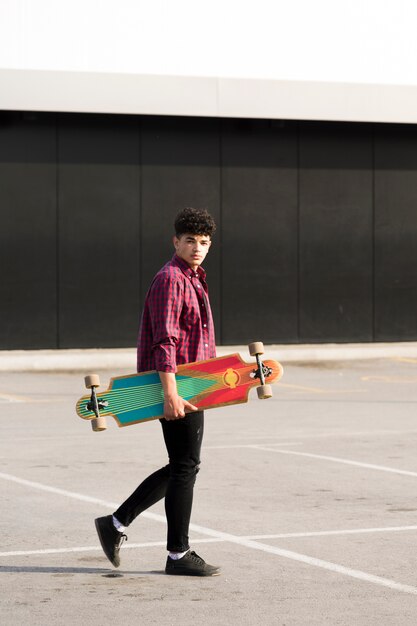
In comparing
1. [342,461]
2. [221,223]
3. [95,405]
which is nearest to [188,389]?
[95,405]

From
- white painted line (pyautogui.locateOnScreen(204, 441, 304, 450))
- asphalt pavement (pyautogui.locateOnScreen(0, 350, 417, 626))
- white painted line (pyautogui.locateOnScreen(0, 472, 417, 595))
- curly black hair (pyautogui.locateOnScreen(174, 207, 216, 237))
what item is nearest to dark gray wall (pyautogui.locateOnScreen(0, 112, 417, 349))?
asphalt pavement (pyautogui.locateOnScreen(0, 350, 417, 626))

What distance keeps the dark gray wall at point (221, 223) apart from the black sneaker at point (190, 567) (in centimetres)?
1806

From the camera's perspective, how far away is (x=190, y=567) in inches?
303

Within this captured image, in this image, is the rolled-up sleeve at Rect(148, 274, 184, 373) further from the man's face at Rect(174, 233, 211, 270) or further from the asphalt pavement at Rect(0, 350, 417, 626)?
the asphalt pavement at Rect(0, 350, 417, 626)

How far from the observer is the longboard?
771cm

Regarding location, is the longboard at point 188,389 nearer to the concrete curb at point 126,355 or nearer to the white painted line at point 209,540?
the white painted line at point 209,540

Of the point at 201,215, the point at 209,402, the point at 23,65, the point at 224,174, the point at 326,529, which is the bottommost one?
the point at 326,529

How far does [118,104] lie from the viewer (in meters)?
25.1

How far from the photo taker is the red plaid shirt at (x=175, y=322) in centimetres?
762

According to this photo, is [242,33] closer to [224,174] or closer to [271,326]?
[224,174]

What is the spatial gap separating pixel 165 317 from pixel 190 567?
134cm

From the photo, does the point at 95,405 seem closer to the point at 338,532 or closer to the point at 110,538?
the point at 110,538

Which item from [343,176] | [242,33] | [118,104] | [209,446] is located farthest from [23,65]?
[209,446]

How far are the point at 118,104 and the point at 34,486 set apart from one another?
1490cm
